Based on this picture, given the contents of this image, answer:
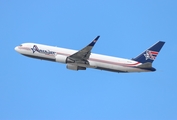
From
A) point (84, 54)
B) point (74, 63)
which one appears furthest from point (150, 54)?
point (74, 63)

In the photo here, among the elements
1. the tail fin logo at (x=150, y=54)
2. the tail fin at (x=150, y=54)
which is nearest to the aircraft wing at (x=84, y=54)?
the tail fin at (x=150, y=54)

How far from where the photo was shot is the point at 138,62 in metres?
68.4

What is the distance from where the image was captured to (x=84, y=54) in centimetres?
6662

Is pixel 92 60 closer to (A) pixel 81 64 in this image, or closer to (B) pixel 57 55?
(A) pixel 81 64

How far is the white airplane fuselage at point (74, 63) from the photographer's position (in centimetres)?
6750

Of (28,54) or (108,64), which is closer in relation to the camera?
(108,64)

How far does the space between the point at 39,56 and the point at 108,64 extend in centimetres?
1493

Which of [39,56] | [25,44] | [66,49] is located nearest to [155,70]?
[66,49]

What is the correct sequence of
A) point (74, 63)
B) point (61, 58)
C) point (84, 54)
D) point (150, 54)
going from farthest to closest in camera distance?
1. point (61, 58)
2. point (74, 63)
3. point (150, 54)
4. point (84, 54)

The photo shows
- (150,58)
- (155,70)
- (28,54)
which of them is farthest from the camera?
(28,54)

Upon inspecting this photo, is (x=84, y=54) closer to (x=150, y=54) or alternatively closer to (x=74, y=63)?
(x=74, y=63)

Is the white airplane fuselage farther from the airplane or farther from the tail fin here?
the tail fin

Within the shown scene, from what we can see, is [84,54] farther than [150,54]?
No

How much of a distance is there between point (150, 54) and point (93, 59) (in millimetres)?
11632
